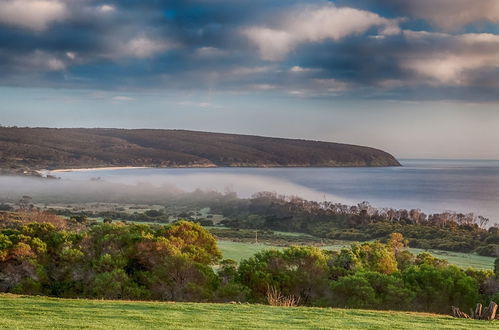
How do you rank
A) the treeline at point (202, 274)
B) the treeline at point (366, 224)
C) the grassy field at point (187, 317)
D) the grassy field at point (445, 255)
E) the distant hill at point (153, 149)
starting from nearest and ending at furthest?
the grassy field at point (187, 317), the treeline at point (202, 274), the grassy field at point (445, 255), the treeline at point (366, 224), the distant hill at point (153, 149)

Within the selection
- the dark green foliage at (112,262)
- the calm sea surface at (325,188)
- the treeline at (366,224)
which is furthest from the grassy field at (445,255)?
the calm sea surface at (325,188)

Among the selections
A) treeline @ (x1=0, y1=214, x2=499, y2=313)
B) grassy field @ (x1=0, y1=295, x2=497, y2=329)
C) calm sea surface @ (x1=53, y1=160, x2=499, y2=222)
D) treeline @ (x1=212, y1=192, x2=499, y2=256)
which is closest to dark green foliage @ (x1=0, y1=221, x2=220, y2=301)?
treeline @ (x1=0, y1=214, x2=499, y2=313)

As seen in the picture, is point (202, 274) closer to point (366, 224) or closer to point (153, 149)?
point (366, 224)

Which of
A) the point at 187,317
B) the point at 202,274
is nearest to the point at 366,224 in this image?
the point at 202,274

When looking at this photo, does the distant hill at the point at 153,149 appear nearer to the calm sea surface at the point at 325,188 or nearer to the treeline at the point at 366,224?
the calm sea surface at the point at 325,188

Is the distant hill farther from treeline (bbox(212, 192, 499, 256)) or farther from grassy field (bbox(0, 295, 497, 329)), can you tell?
grassy field (bbox(0, 295, 497, 329))

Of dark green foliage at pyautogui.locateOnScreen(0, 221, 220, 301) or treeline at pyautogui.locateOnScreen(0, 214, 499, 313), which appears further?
dark green foliage at pyautogui.locateOnScreen(0, 221, 220, 301)
